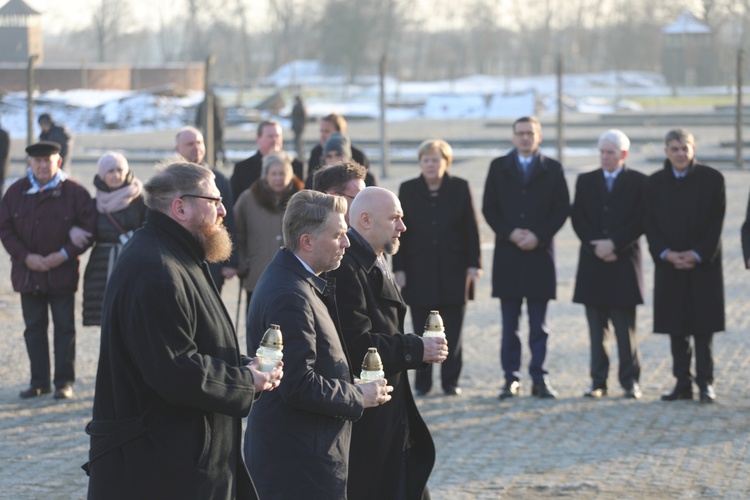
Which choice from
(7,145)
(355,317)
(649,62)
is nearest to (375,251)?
(355,317)

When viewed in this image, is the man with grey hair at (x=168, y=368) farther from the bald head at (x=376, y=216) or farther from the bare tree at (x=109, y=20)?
the bare tree at (x=109, y=20)

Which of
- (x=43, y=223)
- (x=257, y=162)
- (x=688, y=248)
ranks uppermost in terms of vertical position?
(x=257, y=162)

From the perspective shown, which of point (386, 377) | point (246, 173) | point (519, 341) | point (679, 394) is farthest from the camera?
point (246, 173)

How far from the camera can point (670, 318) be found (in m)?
9.70

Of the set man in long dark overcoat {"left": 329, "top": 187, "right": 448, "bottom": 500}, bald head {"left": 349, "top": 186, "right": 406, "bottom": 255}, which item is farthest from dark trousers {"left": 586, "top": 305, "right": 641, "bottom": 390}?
bald head {"left": 349, "top": 186, "right": 406, "bottom": 255}

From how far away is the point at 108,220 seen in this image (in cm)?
962

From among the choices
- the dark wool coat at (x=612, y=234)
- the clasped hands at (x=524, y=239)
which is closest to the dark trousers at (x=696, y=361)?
the dark wool coat at (x=612, y=234)

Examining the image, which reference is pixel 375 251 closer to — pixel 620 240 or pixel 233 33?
pixel 620 240

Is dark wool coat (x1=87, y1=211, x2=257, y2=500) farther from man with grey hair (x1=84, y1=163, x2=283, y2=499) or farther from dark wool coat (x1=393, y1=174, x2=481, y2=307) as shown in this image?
dark wool coat (x1=393, y1=174, x2=481, y2=307)

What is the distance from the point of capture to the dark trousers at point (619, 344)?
9.73m

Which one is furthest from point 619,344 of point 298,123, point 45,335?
point 298,123

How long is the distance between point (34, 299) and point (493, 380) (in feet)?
11.7

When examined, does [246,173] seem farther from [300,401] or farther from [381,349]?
[300,401]

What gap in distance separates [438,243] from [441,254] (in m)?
0.09
